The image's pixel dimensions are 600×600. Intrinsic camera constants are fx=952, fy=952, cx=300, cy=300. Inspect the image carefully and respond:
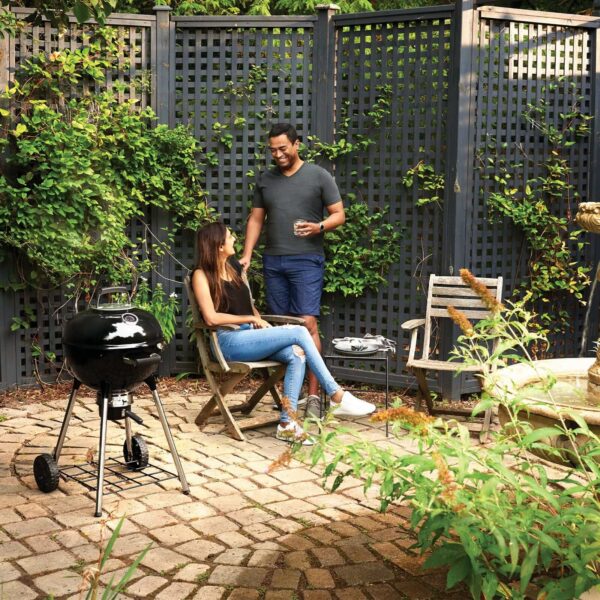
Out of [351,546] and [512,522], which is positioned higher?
[512,522]

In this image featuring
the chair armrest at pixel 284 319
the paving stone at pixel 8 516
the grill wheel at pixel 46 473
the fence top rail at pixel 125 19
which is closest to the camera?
the paving stone at pixel 8 516

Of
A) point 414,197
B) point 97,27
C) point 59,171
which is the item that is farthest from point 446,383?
point 97,27

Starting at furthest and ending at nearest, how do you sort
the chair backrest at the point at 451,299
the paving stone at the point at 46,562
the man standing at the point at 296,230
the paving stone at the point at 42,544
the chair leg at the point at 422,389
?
the man standing at the point at 296,230, the chair backrest at the point at 451,299, the chair leg at the point at 422,389, the paving stone at the point at 42,544, the paving stone at the point at 46,562

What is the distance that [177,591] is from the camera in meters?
3.57

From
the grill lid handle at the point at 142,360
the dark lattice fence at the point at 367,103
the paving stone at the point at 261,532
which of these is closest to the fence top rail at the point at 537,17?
the dark lattice fence at the point at 367,103

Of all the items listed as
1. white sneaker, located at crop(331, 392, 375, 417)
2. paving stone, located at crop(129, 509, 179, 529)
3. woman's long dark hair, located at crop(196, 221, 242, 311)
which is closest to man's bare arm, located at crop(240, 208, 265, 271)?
woman's long dark hair, located at crop(196, 221, 242, 311)

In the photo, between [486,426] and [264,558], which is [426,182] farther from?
[264,558]

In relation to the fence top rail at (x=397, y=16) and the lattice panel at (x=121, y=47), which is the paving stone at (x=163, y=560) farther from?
the fence top rail at (x=397, y=16)

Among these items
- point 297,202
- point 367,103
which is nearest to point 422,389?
point 297,202

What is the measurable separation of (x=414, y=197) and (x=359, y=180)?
44 centimetres

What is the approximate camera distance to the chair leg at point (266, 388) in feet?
19.3

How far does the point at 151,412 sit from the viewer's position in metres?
6.41

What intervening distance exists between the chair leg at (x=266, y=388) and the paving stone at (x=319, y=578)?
2.19 m

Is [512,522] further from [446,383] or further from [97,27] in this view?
[97,27]
